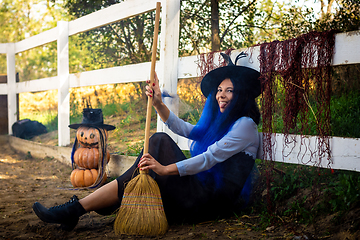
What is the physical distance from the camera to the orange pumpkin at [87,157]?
3598 mm

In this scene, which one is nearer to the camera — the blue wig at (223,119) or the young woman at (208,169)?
the young woman at (208,169)

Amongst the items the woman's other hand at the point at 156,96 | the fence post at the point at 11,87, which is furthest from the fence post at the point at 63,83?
the woman's other hand at the point at 156,96

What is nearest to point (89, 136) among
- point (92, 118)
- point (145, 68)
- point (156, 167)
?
point (92, 118)

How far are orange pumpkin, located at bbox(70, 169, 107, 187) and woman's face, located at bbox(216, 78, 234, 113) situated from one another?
1.96 m

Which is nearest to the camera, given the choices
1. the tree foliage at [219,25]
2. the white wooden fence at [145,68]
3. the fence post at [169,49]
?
the white wooden fence at [145,68]

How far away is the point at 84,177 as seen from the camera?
3572mm

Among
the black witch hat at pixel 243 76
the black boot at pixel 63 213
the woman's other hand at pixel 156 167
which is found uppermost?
the black witch hat at pixel 243 76

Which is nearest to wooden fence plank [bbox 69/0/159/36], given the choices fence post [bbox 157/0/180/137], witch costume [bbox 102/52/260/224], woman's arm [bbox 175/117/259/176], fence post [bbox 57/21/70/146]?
fence post [bbox 57/21/70/146]

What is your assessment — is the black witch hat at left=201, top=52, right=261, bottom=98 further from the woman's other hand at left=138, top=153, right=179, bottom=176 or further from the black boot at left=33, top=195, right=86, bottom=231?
the black boot at left=33, top=195, right=86, bottom=231

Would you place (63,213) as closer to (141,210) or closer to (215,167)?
(141,210)

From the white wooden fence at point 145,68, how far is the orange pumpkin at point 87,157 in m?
0.93

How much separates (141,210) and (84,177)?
1.73 m

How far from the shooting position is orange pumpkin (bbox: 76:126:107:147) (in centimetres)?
364

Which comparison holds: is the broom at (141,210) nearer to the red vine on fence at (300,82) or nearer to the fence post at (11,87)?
the red vine on fence at (300,82)
